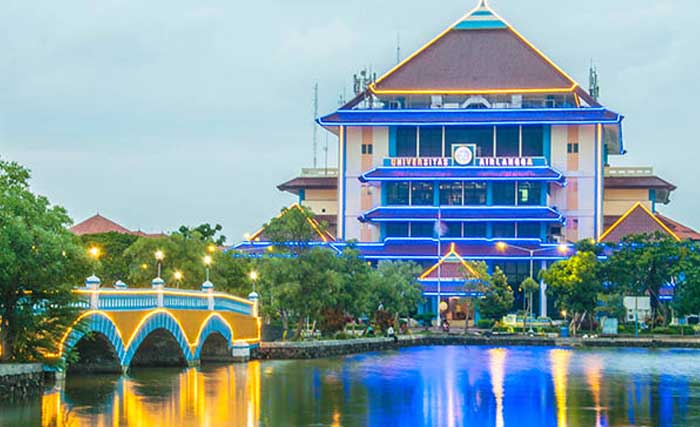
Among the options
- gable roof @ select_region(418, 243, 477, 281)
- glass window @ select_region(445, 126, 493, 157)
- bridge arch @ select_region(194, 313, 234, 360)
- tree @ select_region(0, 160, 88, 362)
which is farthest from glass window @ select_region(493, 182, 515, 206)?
tree @ select_region(0, 160, 88, 362)

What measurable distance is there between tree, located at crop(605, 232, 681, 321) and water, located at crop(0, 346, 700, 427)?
943 inches

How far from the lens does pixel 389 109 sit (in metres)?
112

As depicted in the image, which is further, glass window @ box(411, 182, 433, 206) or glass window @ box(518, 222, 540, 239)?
glass window @ box(411, 182, 433, 206)

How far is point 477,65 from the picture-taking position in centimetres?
11231

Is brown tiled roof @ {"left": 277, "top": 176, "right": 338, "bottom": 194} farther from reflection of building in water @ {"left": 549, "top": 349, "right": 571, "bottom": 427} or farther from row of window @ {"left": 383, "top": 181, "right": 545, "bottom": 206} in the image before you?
reflection of building in water @ {"left": 549, "top": 349, "right": 571, "bottom": 427}

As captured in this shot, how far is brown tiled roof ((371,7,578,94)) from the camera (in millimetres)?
110500

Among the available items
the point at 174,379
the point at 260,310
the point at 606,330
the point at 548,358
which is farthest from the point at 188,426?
the point at 606,330

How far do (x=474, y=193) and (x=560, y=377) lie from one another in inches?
2018

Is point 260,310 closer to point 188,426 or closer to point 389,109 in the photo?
point 188,426

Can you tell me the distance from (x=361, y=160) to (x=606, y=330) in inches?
1225

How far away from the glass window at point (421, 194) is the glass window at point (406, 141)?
11.7ft

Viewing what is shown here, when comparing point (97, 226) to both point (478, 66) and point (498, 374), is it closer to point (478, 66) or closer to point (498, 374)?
point (478, 66)

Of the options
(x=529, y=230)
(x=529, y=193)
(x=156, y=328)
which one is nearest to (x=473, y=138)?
(x=529, y=193)

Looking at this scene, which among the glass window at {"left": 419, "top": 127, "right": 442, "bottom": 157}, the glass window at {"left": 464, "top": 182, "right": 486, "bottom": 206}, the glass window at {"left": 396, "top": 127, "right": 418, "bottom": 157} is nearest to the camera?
the glass window at {"left": 464, "top": 182, "right": 486, "bottom": 206}
